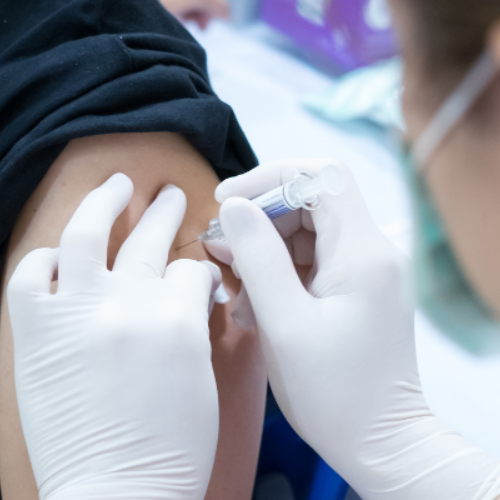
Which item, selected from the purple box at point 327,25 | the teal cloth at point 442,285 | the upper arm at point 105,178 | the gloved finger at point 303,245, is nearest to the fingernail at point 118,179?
the upper arm at point 105,178

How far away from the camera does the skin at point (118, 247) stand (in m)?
0.78

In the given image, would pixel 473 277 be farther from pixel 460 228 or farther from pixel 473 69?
pixel 473 69

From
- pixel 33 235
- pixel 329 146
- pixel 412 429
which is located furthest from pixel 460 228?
pixel 329 146

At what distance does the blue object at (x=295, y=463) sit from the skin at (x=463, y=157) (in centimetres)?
72

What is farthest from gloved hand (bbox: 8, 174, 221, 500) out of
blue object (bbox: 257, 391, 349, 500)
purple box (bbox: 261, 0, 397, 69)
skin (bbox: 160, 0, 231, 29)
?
purple box (bbox: 261, 0, 397, 69)

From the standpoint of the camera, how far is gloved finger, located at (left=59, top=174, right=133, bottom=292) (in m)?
0.72

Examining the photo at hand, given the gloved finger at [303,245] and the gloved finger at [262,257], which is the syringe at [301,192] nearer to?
the gloved finger at [262,257]

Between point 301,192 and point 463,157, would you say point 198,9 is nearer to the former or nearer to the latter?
point 301,192

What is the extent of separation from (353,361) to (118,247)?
1.54 feet

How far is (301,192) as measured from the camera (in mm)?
763

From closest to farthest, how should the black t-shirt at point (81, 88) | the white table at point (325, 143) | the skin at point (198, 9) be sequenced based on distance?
the black t-shirt at point (81, 88) → the white table at point (325, 143) → the skin at point (198, 9)

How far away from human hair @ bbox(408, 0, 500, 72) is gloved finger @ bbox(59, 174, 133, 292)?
561mm

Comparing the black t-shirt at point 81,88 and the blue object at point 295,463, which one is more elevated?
the black t-shirt at point 81,88

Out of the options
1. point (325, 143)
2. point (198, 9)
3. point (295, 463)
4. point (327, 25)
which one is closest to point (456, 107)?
point (295, 463)
